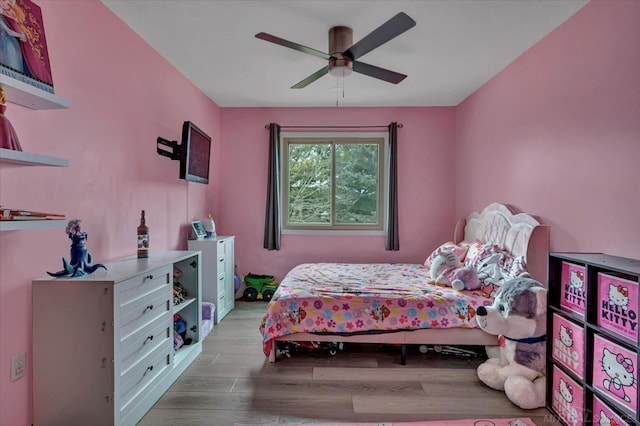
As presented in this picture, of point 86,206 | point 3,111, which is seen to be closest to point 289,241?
point 86,206

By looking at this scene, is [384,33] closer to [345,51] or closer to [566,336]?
[345,51]

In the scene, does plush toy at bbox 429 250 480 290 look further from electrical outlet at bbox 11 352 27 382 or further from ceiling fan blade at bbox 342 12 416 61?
electrical outlet at bbox 11 352 27 382

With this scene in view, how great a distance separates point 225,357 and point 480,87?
385 cm

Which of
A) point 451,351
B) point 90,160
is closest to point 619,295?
point 451,351

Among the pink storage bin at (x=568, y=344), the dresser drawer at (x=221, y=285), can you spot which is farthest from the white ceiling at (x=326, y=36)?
the dresser drawer at (x=221, y=285)

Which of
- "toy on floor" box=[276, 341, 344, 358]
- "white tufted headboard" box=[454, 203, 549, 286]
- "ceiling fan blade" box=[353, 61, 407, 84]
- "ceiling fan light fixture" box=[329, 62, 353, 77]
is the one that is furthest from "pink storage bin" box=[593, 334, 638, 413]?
"ceiling fan light fixture" box=[329, 62, 353, 77]

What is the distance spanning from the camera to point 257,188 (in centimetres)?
446

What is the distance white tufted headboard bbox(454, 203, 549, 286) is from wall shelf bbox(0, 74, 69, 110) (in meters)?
3.22

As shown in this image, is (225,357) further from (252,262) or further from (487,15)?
(487,15)

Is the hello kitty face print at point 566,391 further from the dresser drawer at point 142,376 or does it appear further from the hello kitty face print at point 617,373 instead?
the dresser drawer at point 142,376

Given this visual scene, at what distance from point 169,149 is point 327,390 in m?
2.56

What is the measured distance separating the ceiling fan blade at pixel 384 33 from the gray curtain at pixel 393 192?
1994mm

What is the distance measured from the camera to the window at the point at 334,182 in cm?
446

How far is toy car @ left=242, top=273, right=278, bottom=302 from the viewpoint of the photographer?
424 cm
